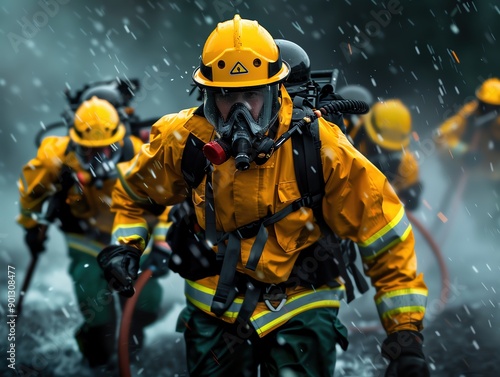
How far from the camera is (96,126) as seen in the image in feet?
16.9

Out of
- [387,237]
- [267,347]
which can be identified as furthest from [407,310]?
[267,347]

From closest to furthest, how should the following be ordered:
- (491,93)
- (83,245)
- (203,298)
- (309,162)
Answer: (309,162), (203,298), (83,245), (491,93)

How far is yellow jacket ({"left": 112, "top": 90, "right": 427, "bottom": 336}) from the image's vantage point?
2.90 meters

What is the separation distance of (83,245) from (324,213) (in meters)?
2.84

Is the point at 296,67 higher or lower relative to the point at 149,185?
higher

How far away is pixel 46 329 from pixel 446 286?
3323 mm

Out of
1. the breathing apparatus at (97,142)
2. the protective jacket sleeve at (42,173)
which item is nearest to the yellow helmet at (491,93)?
the breathing apparatus at (97,142)

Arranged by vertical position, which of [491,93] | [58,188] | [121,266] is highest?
[121,266]

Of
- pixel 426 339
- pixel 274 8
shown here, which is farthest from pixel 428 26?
pixel 426 339

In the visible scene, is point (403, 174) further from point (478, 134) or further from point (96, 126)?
point (96, 126)

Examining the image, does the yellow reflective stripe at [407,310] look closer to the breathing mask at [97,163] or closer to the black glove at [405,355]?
the black glove at [405,355]

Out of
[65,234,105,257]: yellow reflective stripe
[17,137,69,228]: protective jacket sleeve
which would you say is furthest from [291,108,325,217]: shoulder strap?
[65,234,105,257]: yellow reflective stripe

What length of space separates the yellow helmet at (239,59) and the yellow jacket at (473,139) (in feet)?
16.8

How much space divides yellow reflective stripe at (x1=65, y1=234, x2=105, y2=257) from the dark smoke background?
0.83 metres
